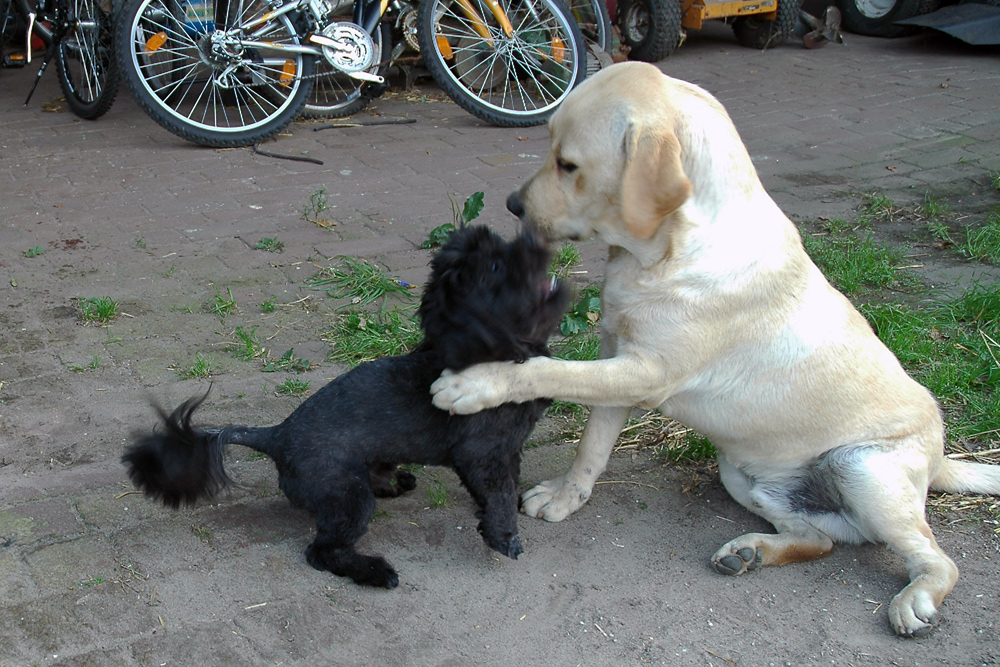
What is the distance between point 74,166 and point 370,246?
256 centimetres

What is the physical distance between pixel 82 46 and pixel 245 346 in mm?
4370

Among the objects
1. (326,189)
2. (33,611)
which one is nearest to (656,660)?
(33,611)

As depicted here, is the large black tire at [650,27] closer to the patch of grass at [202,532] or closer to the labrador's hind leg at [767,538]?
the labrador's hind leg at [767,538]

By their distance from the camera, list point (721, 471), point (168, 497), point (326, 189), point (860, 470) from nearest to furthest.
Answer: point (168, 497) < point (860, 470) < point (721, 471) < point (326, 189)

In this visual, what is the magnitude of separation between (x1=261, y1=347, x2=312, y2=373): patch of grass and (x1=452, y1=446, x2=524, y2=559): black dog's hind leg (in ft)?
4.53

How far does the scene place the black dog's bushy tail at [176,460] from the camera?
8.36 feet

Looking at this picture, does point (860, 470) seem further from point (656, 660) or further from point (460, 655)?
point (460, 655)

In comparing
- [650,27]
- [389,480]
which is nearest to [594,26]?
[650,27]

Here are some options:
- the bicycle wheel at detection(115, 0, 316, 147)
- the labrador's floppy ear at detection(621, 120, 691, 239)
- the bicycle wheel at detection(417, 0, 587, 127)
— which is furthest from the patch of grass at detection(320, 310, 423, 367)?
the bicycle wheel at detection(417, 0, 587, 127)

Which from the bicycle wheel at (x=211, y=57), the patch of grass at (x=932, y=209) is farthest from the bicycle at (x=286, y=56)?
the patch of grass at (x=932, y=209)

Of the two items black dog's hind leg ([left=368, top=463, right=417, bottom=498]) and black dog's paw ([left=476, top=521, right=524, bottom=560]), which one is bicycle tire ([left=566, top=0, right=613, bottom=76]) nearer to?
black dog's hind leg ([left=368, top=463, right=417, bottom=498])

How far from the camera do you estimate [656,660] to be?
8.20ft

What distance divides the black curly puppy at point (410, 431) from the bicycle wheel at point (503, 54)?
16.0 feet

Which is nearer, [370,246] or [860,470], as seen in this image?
[860,470]
